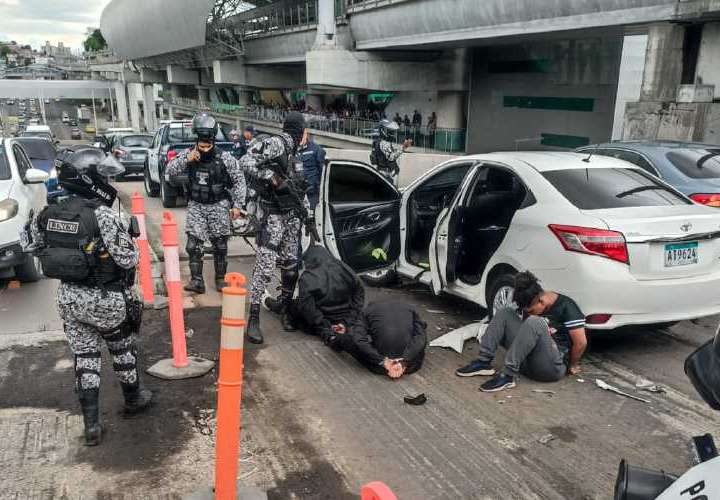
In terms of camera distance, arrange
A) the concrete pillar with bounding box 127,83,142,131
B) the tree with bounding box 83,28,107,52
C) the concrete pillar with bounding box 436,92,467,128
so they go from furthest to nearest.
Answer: the tree with bounding box 83,28,107,52, the concrete pillar with bounding box 127,83,142,131, the concrete pillar with bounding box 436,92,467,128

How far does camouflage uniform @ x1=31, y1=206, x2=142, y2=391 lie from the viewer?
11.4 ft

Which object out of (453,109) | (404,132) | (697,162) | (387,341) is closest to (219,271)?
(387,341)

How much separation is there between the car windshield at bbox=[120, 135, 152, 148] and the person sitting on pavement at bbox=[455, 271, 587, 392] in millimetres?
17784

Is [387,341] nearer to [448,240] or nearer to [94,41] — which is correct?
[448,240]

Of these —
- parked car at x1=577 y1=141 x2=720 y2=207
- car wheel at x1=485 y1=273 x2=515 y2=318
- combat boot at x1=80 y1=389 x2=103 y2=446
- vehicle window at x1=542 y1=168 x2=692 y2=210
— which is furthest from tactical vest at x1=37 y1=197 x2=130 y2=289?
parked car at x1=577 y1=141 x2=720 y2=207

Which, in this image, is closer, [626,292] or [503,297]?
[626,292]

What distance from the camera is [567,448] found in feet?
11.8

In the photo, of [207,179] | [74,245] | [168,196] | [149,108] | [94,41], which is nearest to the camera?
[74,245]

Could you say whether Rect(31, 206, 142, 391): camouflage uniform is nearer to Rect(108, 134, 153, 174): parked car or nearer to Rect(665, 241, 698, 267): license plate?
Rect(665, 241, 698, 267): license plate

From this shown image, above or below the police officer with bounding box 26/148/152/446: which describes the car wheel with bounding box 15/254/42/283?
below

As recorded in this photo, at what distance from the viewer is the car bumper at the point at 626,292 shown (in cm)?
437

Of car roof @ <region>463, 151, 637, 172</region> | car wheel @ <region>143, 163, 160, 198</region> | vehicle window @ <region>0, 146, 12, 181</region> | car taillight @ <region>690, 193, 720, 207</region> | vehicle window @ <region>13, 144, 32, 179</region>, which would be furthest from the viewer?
car wheel @ <region>143, 163, 160, 198</region>

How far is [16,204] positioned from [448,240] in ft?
16.2

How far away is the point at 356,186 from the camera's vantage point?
689cm
